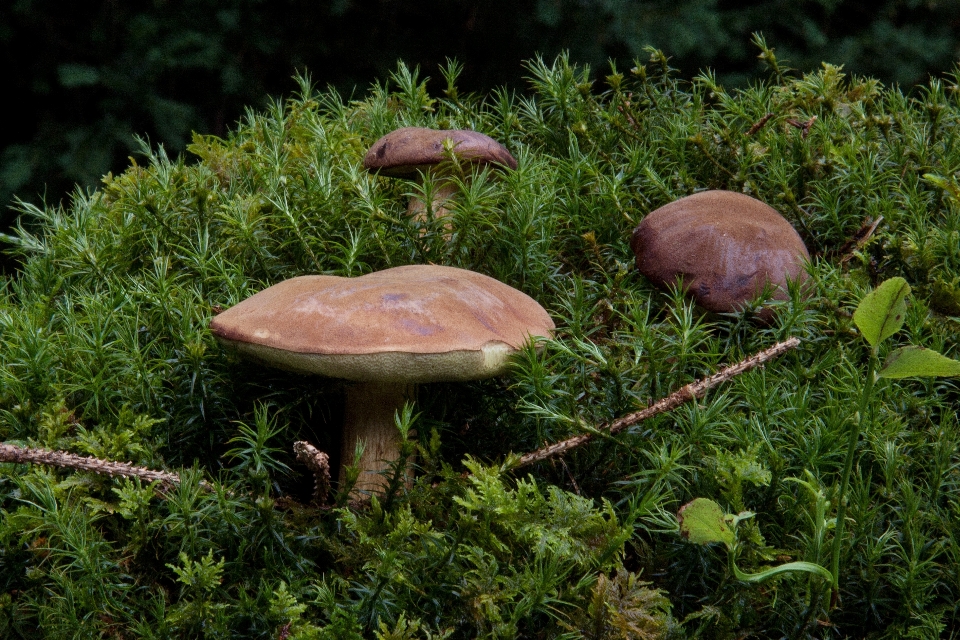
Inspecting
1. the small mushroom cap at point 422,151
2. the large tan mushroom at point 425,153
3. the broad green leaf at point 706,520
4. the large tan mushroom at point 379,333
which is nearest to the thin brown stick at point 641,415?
the large tan mushroom at point 379,333

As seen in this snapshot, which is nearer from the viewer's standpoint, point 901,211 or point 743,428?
point 743,428

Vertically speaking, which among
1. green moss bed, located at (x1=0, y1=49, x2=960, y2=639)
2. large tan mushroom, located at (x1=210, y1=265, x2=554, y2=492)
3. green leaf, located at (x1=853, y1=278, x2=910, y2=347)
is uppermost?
green leaf, located at (x1=853, y1=278, x2=910, y2=347)

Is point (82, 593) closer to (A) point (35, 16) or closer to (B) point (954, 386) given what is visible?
(B) point (954, 386)

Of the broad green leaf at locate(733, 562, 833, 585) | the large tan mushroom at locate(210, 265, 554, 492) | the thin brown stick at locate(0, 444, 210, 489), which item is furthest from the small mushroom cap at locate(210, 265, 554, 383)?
the broad green leaf at locate(733, 562, 833, 585)

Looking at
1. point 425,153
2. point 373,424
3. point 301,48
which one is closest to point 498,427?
point 373,424

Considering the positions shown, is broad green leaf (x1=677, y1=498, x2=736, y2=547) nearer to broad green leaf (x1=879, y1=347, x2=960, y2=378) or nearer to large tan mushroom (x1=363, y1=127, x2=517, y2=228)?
broad green leaf (x1=879, y1=347, x2=960, y2=378)

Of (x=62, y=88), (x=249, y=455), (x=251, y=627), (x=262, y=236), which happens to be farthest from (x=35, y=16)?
(x=251, y=627)

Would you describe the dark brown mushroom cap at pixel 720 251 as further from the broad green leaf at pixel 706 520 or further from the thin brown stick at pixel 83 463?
the thin brown stick at pixel 83 463
